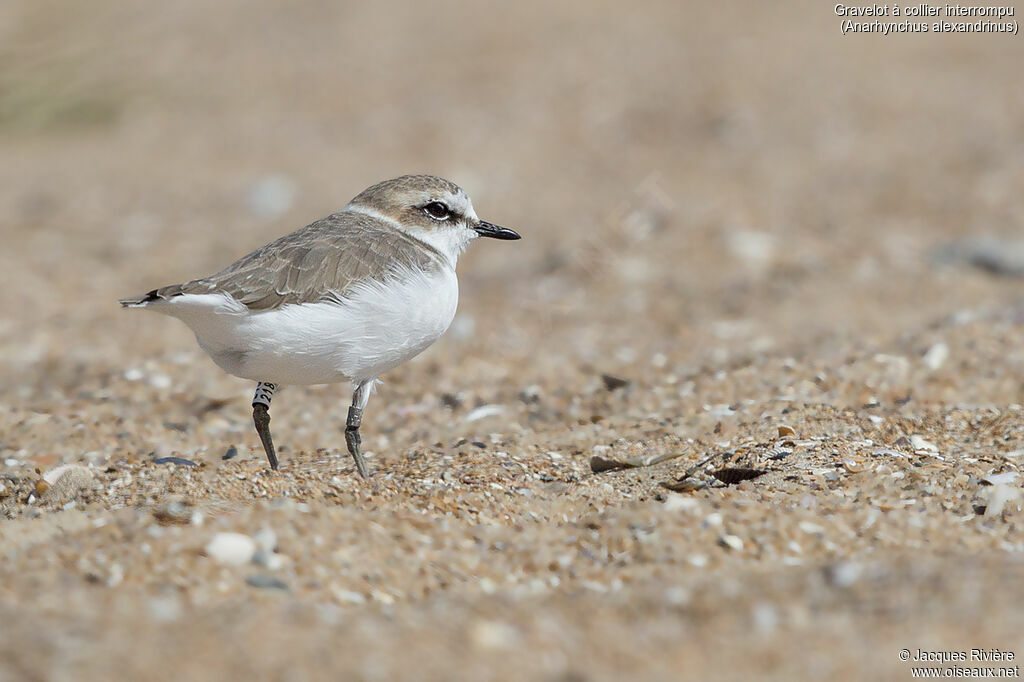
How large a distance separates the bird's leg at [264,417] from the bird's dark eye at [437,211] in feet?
3.34

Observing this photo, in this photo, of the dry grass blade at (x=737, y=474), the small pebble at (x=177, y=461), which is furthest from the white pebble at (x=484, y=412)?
the dry grass blade at (x=737, y=474)

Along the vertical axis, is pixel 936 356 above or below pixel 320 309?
below

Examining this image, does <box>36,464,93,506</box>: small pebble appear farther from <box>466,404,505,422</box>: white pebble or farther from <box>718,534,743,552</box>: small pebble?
<box>718,534,743,552</box>: small pebble

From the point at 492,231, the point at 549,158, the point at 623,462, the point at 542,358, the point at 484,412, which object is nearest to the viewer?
the point at 623,462

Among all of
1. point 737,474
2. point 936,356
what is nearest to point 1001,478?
point 737,474

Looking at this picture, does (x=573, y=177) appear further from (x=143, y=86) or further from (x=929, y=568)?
(x=929, y=568)

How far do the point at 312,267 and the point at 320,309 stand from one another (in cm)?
23

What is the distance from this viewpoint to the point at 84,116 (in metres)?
10.3

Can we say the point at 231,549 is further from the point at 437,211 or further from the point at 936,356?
the point at 936,356

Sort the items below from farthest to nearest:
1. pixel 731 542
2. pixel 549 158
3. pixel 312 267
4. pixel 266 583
Result: pixel 549 158 < pixel 312 267 < pixel 731 542 < pixel 266 583

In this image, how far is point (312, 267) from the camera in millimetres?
4250

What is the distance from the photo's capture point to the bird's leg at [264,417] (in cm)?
452

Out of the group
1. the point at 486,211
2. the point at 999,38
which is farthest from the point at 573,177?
the point at 999,38

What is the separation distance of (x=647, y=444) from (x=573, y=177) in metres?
5.82
